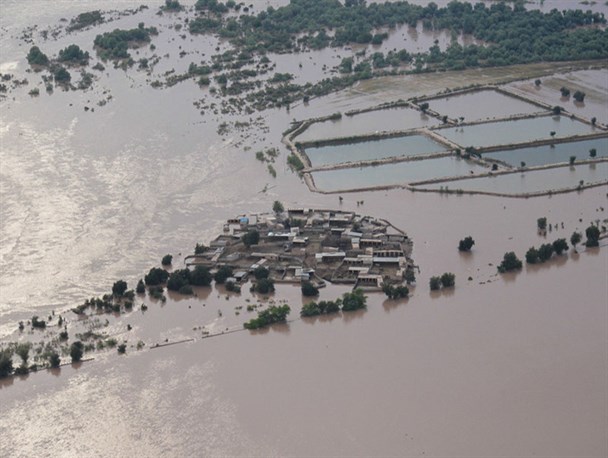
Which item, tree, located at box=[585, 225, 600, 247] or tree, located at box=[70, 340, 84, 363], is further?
tree, located at box=[585, 225, 600, 247]

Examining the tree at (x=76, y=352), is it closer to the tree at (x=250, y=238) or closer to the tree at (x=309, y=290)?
the tree at (x=309, y=290)

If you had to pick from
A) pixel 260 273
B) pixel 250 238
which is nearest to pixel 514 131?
pixel 250 238

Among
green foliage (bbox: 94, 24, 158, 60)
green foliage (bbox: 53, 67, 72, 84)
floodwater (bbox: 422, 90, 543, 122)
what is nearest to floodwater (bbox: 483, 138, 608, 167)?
floodwater (bbox: 422, 90, 543, 122)

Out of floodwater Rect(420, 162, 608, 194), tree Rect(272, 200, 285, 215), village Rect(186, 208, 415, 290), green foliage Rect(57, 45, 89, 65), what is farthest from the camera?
green foliage Rect(57, 45, 89, 65)

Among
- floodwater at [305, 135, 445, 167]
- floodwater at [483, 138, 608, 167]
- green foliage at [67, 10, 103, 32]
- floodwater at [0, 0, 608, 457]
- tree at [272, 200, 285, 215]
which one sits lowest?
floodwater at [0, 0, 608, 457]

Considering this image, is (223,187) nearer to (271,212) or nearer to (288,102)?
(271,212)

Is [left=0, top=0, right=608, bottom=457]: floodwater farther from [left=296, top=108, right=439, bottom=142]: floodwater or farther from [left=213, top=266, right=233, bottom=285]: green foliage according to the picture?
[left=296, top=108, right=439, bottom=142]: floodwater

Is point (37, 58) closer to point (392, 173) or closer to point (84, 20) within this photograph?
point (84, 20)

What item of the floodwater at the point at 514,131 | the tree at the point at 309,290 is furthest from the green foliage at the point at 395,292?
the floodwater at the point at 514,131
